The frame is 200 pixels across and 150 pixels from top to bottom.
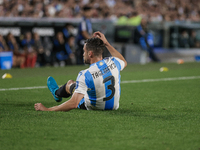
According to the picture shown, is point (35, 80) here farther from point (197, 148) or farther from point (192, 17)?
point (192, 17)

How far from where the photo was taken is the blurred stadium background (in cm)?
1515

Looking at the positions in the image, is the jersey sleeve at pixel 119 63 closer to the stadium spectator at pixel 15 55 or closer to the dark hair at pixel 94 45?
the dark hair at pixel 94 45

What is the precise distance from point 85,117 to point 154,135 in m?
1.20

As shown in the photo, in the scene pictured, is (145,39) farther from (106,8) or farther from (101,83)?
(101,83)

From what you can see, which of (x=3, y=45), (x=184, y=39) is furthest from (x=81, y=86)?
(x=184, y=39)

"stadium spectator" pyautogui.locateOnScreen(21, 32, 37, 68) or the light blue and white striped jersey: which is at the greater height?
the light blue and white striped jersey

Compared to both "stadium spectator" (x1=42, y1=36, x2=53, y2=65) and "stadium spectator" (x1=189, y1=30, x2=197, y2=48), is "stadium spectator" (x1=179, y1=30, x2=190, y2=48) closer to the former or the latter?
"stadium spectator" (x1=189, y1=30, x2=197, y2=48)

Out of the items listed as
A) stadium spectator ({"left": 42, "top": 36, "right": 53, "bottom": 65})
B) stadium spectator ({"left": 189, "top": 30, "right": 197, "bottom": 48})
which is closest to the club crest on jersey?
stadium spectator ({"left": 42, "top": 36, "right": 53, "bottom": 65})

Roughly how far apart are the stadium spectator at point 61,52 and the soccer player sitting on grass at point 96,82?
10.4 meters

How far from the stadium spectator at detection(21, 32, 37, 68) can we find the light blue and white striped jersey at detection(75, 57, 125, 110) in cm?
945

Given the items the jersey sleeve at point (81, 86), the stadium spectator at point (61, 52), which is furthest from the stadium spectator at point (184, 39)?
the jersey sleeve at point (81, 86)

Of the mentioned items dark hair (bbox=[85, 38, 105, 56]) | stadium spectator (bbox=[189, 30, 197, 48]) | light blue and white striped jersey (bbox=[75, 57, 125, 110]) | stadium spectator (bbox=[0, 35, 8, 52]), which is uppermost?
dark hair (bbox=[85, 38, 105, 56])

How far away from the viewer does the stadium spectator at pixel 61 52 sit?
15773 mm

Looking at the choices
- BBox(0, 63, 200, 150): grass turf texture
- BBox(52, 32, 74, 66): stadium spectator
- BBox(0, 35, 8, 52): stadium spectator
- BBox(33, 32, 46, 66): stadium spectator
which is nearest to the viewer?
BBox(0, 63, 200, 150): grass turf texture
